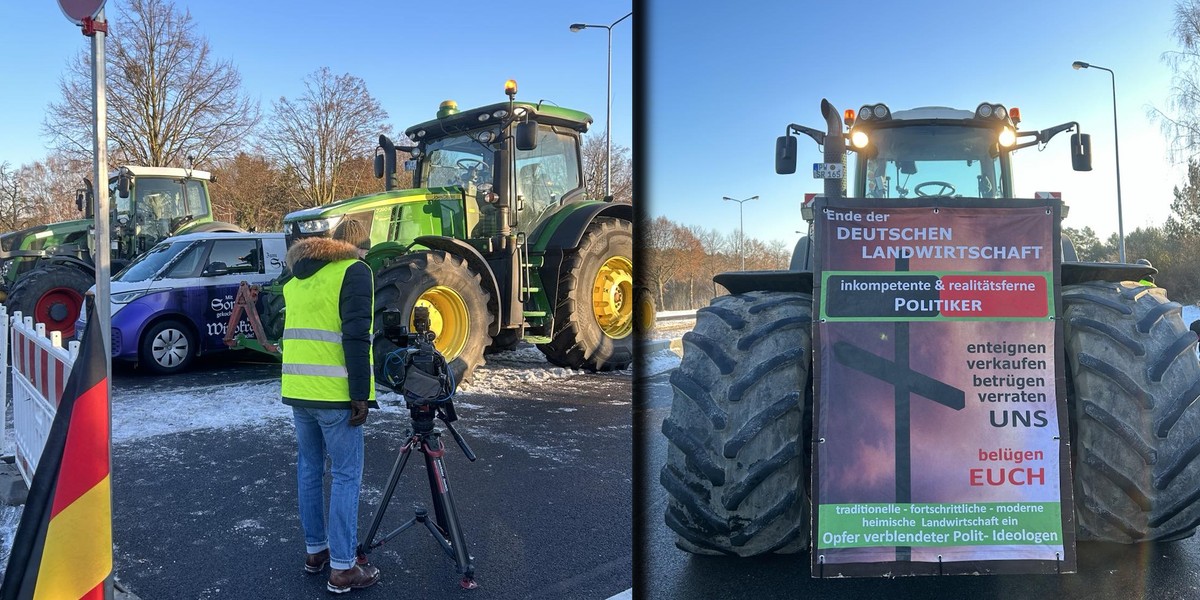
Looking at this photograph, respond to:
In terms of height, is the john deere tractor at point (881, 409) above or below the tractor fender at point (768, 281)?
below

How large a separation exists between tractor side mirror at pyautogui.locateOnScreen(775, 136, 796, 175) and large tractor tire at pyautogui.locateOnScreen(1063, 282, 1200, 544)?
2883 mm

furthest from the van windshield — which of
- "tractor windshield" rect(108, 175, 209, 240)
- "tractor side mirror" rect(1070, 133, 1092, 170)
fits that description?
"tractor side mirror" rect(1070, 133, 1092, 170)

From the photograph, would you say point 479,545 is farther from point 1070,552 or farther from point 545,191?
point 545,191

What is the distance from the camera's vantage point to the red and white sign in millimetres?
3391

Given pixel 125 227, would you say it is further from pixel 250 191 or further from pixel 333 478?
pixel 250 191

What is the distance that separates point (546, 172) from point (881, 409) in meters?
6.97

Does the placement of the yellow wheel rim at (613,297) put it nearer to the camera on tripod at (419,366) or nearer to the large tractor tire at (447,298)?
the large tractor tire at (447,298)

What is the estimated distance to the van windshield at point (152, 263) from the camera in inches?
376

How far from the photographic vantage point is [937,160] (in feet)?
18.9

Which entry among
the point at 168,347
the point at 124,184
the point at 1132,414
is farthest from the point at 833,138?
the point at 124,184

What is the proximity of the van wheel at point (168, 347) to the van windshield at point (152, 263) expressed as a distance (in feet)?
2.06

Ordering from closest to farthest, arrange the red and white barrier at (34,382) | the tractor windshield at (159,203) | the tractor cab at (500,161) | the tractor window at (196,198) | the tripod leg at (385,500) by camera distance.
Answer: the tripod leg at (385,500) < the red and white barrier at (34,382) < the tractor cab at (500,161) < the tractor windshield at (159,203) < the tractor window at (196,198)

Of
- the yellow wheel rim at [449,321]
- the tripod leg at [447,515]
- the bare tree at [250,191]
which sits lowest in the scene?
the tripod leg at [447,515]

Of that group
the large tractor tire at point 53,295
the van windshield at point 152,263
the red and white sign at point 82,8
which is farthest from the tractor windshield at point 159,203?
the red and white sign at point 82,8
